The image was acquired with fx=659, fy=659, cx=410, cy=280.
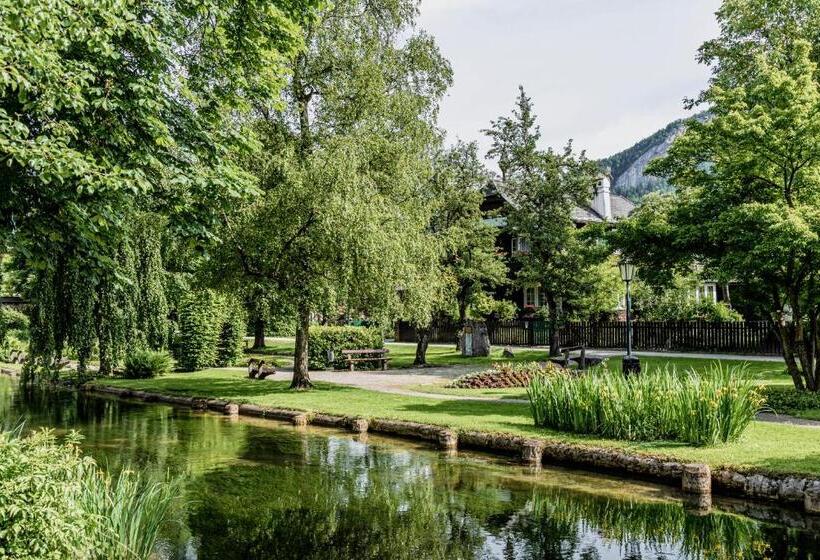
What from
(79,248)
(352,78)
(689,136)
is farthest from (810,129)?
(79,248)

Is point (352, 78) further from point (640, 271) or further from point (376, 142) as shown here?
point (640, 271)

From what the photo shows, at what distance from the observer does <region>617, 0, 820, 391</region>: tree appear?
1393 cm

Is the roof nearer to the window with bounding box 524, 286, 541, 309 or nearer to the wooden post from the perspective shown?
the window with bounding box 524, 286, 541, 309

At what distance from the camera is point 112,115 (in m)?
8.67

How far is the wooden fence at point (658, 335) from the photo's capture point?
98.4 ft

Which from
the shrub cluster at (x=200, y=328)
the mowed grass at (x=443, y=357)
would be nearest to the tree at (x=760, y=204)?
the mowed grass at (x=443, y=357)

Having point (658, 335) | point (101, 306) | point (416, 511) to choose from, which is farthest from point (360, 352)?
point (416, 511)

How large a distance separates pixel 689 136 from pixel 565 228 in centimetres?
1455

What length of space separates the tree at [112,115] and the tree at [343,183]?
643cm

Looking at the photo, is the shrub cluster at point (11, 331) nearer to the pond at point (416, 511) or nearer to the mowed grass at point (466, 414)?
the mowed grass at point (466, 414)

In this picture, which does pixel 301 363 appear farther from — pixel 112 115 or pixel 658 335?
pixel 658 335

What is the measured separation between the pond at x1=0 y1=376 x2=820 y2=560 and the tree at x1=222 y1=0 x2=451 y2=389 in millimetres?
6280

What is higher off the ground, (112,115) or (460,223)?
(460,223)

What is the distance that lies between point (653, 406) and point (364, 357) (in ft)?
63.7
